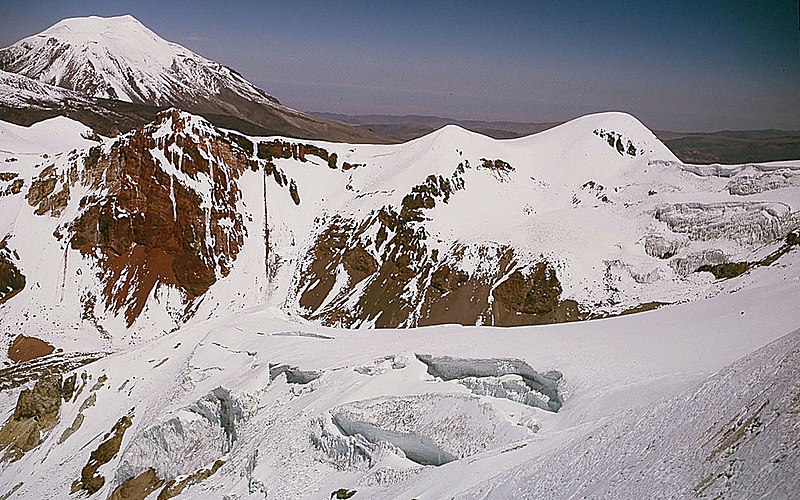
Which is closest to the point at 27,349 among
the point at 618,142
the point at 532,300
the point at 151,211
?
the point at 151,211

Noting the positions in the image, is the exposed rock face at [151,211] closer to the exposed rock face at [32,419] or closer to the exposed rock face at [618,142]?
the exposed rock face at [32,419]

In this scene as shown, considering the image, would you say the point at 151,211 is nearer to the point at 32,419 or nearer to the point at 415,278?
the point at 415,278

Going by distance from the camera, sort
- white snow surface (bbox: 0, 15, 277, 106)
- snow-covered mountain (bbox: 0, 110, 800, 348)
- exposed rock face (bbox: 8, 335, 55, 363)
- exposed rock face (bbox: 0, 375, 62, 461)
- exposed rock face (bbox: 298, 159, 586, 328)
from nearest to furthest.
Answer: exposed rock face (bbox: 0, 375, 62, 461)
snow-covered mountain (bbox: 0, 110, 800, 348)
exposed rock face (bbox: 298, 159, 586, 328)
exposed rock face (bbox: 8, 335, 55, 363)
white snow surface (bbox: 0, 15, 277, 106)

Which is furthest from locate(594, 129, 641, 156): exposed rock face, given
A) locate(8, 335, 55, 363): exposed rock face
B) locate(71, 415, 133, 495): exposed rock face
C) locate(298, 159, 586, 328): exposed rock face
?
locate(8, 335, 55, 363): exposed rock face

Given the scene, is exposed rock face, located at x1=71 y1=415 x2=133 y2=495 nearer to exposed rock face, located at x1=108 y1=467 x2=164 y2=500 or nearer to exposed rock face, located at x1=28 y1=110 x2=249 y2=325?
exposed rock face, located at x1=108 y1=467 x2=164 y2=500

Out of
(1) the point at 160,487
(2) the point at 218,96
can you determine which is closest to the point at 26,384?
(1) the point at 160,487

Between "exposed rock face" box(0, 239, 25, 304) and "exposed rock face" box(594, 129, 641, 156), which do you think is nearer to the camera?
"exposed rock face" box(0, 239, 25, 304)
